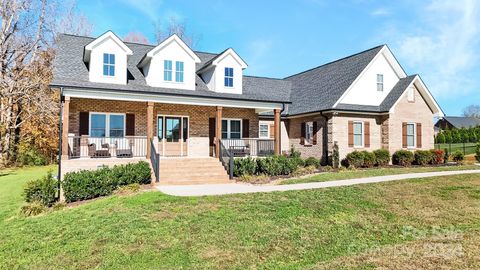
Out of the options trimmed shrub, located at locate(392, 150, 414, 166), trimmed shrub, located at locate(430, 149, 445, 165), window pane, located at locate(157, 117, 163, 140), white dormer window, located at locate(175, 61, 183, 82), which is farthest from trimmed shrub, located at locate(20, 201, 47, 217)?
trimmed shrub, located at locate(430, 149, 445, 165)

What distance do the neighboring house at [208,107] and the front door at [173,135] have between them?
58mm

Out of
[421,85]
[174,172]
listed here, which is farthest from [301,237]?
[421,85]

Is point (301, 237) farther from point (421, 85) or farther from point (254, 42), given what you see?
point (421, 85)

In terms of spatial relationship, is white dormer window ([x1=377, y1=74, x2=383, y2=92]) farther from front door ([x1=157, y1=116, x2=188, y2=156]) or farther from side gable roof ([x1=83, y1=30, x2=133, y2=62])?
side gable roof ([x1=83, y1=30, x2=133, y2=62])

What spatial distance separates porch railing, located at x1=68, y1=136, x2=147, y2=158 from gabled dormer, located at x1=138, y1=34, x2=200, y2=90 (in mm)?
3365

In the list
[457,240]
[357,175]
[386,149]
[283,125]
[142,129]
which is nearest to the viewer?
[457,240]

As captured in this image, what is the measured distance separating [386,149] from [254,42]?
11457 millimetres

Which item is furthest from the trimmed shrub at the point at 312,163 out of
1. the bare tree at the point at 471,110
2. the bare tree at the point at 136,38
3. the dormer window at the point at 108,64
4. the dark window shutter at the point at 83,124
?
the bare tree at the point at 471,110

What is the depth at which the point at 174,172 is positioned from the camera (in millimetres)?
14297

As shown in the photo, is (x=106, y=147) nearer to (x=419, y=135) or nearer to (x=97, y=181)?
(x=97, y=181)

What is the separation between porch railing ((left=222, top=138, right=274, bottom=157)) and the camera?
18.4 m

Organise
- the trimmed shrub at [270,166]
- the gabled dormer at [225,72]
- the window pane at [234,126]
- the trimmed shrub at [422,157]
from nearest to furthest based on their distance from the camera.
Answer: the trimmed shrub at [270,166]
the gabled dormer at [225,72]
the window pane at [234,126]
the trimmed shrub at [422,157]

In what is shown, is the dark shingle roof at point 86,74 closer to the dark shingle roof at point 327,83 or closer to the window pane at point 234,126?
the window pane at point 234,126

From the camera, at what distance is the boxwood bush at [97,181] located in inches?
449
